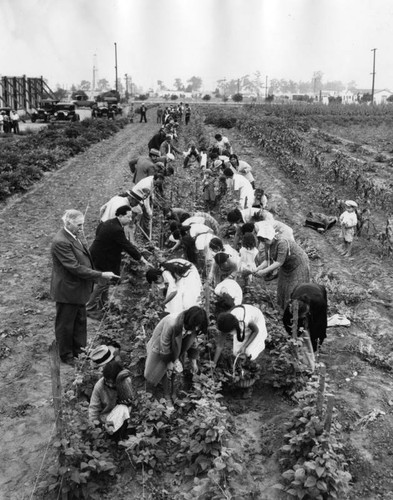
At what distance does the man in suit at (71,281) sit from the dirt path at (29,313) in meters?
0.31

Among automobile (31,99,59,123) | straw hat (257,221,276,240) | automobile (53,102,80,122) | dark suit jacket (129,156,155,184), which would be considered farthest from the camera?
automobile (31,99,59,123)

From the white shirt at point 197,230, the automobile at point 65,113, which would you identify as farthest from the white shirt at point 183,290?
the automobile at point 65,113

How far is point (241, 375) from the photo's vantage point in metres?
4.79

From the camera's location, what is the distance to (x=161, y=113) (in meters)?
32.0

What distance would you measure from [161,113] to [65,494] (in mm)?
30454

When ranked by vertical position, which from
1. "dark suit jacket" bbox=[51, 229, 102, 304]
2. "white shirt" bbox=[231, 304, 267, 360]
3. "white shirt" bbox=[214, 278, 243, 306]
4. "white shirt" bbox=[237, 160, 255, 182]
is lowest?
"white shirt" bbox=[231, 304, 267, 360]

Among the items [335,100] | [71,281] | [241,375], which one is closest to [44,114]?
[71,281]

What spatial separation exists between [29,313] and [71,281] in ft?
5.77

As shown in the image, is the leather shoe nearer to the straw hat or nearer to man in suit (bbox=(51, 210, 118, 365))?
man in suit (bbox=(51, 210, 118, 365))

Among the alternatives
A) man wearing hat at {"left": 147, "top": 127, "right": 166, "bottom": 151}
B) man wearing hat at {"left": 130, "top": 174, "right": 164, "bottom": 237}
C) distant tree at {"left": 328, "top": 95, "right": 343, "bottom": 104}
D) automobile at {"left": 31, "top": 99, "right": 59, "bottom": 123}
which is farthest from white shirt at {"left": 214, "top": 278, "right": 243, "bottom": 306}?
distant tree at {"left": 328, "top": 95, "right": 343, "bottom": 104}

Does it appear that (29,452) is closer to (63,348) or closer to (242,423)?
(63,348)

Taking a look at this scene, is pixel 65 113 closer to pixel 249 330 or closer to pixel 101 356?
pixel 101 356

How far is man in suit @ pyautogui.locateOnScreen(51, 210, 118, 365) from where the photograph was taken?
Answer: 4770mm

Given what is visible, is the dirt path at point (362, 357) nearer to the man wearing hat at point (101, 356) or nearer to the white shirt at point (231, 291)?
the white shirt at point (231, 291)
